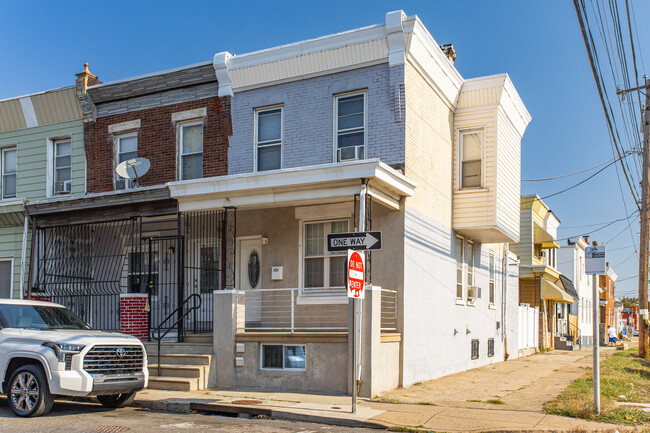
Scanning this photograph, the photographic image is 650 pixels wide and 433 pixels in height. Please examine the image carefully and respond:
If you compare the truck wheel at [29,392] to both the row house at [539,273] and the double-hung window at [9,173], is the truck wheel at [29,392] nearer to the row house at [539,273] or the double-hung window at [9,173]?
the double-hung window at [9,173]

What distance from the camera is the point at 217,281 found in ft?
52.9

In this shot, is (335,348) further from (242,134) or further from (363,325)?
(242,134)

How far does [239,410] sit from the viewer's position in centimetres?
1073

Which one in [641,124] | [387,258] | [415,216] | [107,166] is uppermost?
[641,124]

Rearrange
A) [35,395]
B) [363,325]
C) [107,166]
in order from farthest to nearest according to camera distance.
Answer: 1. [107,166]
2. [363,325]
3. [35,395]

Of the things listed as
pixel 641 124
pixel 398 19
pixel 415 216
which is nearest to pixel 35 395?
pixel 415 216

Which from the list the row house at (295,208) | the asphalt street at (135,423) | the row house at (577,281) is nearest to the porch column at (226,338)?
the row house at (295,208)

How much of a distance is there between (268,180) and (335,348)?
11.5 ft

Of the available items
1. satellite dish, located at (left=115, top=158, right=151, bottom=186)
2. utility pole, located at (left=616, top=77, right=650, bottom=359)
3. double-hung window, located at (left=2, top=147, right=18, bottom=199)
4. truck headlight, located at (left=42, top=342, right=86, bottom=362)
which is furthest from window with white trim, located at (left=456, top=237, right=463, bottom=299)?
double-hung window, located at (left=2, top=147, right=18, bottom=199)

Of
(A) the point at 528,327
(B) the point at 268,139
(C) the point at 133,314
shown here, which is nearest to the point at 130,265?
(C) the point at 133,314

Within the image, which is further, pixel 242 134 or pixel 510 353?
pixel 510 353

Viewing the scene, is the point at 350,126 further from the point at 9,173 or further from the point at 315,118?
the point at 9,173

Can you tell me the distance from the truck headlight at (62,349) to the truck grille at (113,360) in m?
0.20

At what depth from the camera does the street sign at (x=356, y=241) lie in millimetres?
10109
